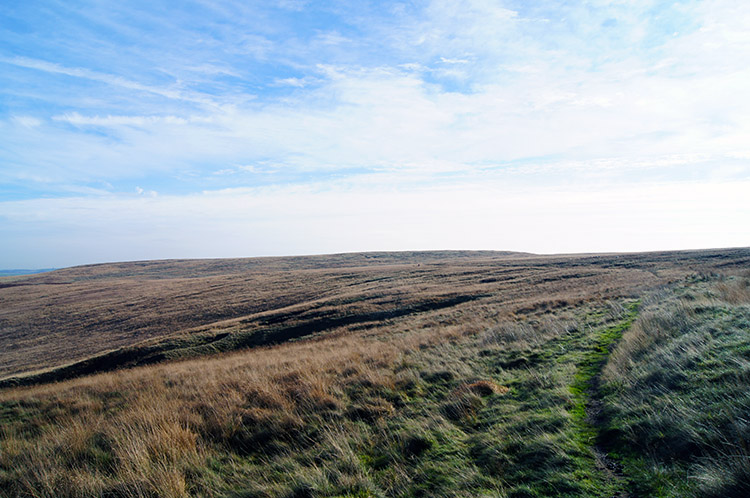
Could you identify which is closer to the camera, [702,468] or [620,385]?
[702,468]

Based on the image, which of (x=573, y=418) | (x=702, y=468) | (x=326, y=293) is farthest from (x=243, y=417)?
(x=326, y=293)

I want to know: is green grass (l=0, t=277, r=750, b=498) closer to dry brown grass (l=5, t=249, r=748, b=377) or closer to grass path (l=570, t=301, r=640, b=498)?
grass path (l=570, t=301, r=640, b=498)

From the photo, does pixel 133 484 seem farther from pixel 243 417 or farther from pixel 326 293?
pixel 326 293

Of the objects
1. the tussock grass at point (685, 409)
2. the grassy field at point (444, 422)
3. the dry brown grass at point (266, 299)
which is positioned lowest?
the dry brown grass at point (266, 299)

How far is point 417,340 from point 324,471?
10.0 meters

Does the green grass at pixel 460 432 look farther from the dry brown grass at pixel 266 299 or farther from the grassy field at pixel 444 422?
the dry brown grass at pixel 266 299

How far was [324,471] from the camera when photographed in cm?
502

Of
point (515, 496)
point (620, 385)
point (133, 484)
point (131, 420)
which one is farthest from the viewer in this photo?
point (131, 420)

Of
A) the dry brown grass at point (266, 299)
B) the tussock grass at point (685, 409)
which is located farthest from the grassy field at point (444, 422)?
the dry brown grass at point (266, 299)

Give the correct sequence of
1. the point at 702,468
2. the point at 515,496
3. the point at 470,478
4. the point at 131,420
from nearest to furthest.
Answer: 1. the point at 702,468
2. the point at 515,496
3. the point at 470,478
4. the point at 131,420

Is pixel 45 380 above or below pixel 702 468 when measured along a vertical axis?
below

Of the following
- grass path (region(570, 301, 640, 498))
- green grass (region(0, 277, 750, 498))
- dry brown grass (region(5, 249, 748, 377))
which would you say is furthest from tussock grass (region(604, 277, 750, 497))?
dry brown grass (region(5, 249, 748, 377))

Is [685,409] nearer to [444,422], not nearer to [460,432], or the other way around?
[460,432]

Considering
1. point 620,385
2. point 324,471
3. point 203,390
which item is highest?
point 620,385
